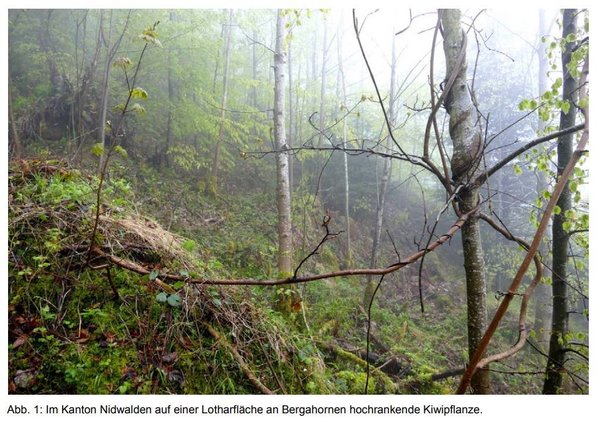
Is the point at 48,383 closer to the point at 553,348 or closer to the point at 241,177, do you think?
the point at 553,348

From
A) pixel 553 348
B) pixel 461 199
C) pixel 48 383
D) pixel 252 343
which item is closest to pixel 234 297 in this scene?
pixel 252 343

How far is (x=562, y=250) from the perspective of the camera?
2193 millimetres

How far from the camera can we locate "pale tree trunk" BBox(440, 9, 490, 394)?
1.87 metres

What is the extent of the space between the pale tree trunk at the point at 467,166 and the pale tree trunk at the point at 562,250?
53 centimetres

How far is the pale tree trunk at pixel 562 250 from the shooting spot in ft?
6.79

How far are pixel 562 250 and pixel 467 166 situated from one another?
0.99 meters

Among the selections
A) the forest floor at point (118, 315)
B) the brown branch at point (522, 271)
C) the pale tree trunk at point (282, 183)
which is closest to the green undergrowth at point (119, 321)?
the forest floor at point (118, 315)

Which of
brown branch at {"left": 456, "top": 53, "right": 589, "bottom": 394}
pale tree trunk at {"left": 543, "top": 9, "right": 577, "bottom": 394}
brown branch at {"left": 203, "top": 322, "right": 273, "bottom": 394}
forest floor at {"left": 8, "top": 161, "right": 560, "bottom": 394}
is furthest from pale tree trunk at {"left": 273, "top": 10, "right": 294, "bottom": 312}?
brown branch at {"left": 456, "top": 53, "right": 589, "bottom": 394}

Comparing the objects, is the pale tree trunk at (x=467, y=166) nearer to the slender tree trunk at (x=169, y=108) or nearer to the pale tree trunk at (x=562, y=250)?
the pale tree trunk at (x=562, y=250)

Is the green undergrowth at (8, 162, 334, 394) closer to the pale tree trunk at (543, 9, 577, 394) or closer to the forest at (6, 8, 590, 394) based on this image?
the forest at (6, 8, 590, 394)

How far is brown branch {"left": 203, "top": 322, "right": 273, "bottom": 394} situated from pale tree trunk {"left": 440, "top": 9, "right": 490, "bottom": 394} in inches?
46.9

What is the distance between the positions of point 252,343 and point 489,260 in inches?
416

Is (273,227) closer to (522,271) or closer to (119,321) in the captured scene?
(119,321)

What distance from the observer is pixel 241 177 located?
34.7 ft
